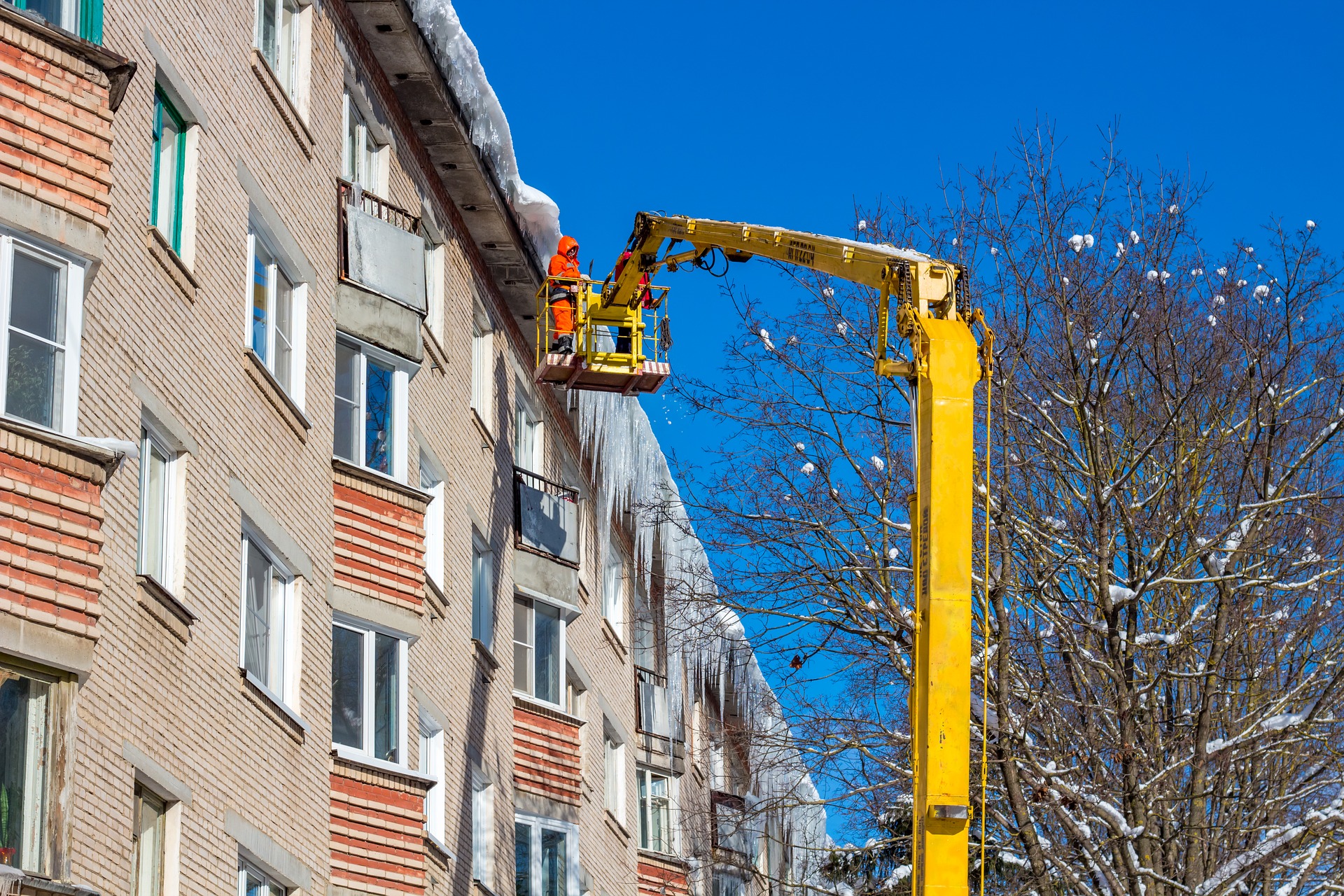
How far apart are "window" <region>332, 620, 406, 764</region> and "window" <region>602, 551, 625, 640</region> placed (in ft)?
39.7

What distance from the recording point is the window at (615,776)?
95.8ft

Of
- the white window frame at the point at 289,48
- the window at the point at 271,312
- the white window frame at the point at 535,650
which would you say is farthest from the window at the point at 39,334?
the white window frame at the point at 535,650

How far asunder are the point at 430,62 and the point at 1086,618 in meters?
9.40

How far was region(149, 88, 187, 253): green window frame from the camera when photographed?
1455 cm

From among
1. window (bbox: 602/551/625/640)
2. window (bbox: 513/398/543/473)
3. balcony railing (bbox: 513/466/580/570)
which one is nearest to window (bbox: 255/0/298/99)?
balcony railing (bbox: 513/466/580/570)

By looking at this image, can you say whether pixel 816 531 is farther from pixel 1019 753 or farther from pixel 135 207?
pixel 135 207

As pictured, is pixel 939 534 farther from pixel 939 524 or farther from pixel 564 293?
pixel 564 293

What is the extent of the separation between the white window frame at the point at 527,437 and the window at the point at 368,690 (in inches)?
300

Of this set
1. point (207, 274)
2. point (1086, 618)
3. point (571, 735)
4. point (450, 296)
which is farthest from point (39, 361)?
point (571, 735)

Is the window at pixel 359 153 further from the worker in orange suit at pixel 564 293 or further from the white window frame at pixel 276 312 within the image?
the worker in orange suit at pixel 564 293

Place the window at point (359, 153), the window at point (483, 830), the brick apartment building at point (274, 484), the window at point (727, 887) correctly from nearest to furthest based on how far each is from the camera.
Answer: the brick apartment building at point (274, 484), the window at point (359, 153), the window at point (483, 830), the window at point (727, 887)

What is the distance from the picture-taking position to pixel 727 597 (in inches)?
842

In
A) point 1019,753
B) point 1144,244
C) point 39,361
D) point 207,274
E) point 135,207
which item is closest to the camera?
point 39,361

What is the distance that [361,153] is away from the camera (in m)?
20.1
